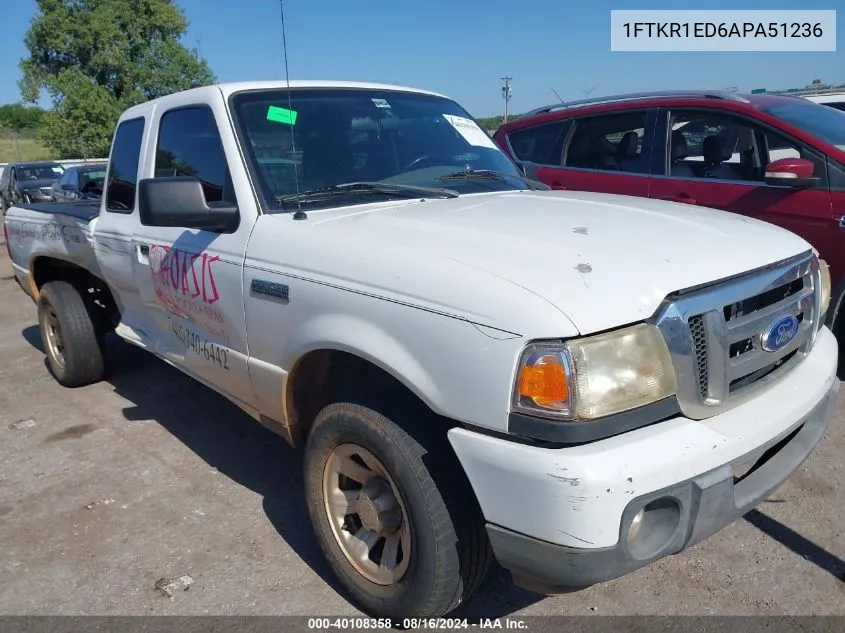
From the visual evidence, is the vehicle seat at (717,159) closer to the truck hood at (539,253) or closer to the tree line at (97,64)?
the truck hood at (539,253)

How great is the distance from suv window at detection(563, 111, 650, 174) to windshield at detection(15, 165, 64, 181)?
59.5 feet

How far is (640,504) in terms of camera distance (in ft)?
6.08

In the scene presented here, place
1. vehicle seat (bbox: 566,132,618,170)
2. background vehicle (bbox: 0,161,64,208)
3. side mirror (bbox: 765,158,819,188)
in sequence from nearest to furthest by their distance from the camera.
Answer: side mirror (bbox: 765,158,819,188) < vehicle seat (bbox: 566,132,618,170) < background vehicle (bbox: 0,161,64,208)

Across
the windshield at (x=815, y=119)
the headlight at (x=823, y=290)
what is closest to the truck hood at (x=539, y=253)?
the headlight at (x=823, y=290)

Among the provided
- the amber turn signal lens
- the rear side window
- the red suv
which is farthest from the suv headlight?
the rear side window

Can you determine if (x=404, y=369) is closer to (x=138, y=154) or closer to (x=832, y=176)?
(x=138, y=154)

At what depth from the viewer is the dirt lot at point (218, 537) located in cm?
267

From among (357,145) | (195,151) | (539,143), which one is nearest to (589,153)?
(539,143)

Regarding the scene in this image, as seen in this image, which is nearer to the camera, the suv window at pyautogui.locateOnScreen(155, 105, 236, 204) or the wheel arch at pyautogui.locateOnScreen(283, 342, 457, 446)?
the wheel arch at pyautogui.locateOnScreen(283, 342, 457, 446)

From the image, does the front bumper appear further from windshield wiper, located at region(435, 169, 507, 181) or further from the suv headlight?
windshield wiper, located at region(435, 169, 507, 181)

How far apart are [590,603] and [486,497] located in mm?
965

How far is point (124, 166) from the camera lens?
13.9ft

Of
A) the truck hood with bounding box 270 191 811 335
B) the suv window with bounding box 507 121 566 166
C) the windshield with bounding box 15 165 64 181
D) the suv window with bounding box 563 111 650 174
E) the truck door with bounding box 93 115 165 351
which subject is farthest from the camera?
the windshield with bounding box 15 165 64 181

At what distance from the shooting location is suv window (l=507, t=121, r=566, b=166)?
6.14 meters
